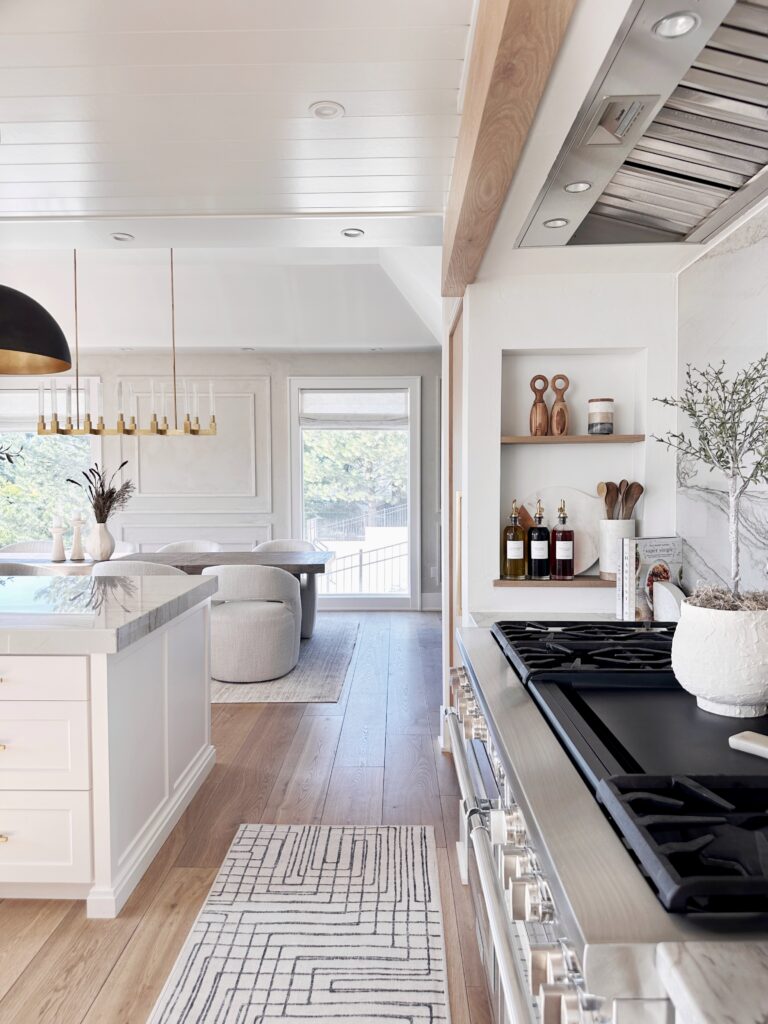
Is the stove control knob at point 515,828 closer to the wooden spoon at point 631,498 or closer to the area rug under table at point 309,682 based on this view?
the wooden spoon at point 631,498

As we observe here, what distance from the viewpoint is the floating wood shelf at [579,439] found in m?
2.45

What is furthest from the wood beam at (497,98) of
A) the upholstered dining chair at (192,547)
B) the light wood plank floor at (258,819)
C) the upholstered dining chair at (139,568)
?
the upholstered dining chair at (192,547)

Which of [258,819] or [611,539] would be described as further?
[258,819]

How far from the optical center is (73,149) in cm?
216

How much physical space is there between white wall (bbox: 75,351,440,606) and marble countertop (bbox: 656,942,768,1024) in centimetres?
647

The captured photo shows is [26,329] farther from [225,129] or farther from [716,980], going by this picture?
[716,980]

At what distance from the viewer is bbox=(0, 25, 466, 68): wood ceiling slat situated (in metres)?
1.61

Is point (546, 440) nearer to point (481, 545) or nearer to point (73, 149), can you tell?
point (481, 545)

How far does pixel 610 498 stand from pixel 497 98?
59.0 inches

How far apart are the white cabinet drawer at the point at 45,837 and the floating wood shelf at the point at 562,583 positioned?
1525 millimetres

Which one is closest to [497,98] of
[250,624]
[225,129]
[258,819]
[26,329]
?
[225,129]

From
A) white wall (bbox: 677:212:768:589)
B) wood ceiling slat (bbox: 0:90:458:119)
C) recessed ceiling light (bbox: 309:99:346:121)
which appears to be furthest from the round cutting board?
recessed ceiling light (bbox: 309:99:346:121)

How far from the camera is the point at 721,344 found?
2035 mm

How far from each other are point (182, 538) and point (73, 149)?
5.30 m
